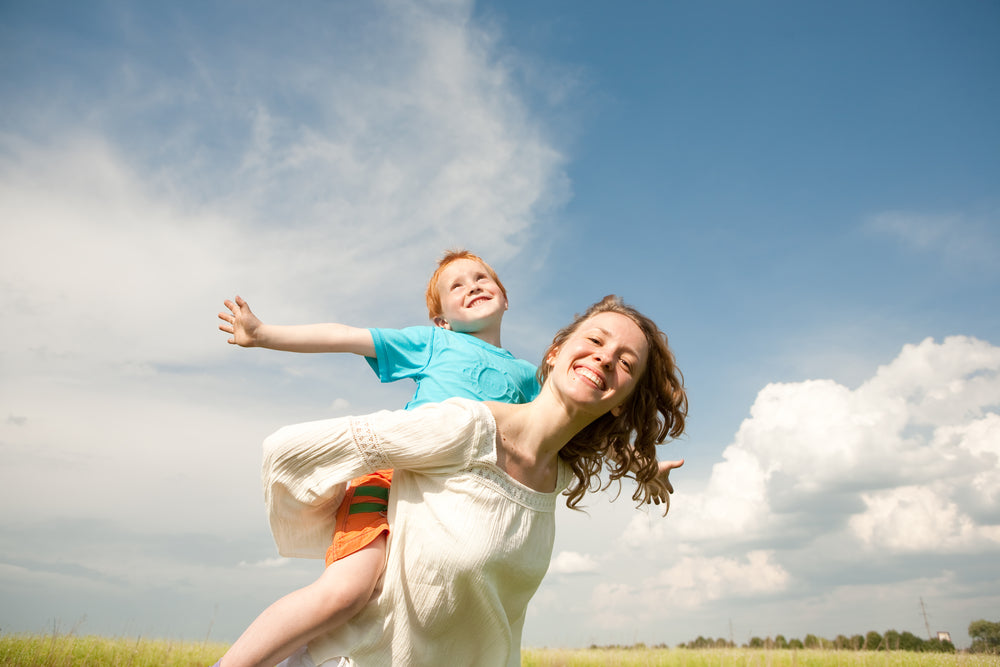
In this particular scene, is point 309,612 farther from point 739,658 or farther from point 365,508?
point 739,658

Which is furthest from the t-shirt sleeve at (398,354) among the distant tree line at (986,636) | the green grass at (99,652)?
the distant tree line at (986,636)

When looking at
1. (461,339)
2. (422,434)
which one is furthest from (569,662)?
(422,434)

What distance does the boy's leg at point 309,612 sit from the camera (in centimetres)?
313

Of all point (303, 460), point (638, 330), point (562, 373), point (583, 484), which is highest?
point (638, 330)

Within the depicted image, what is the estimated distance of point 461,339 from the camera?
473cm

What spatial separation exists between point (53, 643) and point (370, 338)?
7124mm

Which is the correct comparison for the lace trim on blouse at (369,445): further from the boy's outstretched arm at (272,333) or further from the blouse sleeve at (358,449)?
the boy's outstretched arm at (272,333)

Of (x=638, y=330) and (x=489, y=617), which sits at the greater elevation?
(x=638, y=330)

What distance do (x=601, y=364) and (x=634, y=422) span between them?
950mm

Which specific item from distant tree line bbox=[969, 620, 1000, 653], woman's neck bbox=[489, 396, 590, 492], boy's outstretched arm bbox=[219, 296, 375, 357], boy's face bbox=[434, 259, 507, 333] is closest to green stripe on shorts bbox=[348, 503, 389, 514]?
woman's neck bbox=[489, 396, 590, 492]

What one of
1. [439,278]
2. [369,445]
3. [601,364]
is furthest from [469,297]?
[369,445]

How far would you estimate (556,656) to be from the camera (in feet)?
33.3

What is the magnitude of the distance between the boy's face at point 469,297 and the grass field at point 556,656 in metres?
5.97

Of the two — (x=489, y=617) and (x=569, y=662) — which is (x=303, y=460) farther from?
(x=569, y=662)
